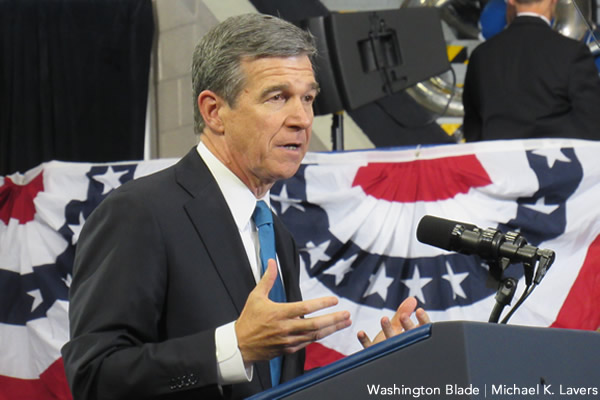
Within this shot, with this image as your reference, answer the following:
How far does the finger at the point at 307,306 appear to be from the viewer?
3.32ft

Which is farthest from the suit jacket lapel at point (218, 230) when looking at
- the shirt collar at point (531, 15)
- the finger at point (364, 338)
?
the shirt collar at point (531, 15)

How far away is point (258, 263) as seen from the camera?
1369mm

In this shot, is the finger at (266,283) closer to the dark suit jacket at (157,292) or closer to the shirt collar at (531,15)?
the dark suit jacket at (157,292)

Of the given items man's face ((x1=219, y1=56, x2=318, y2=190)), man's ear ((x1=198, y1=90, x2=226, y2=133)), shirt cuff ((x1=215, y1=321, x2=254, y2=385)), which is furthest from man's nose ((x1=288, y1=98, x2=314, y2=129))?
shirt cuff ((x1=215, y1=321, x2=254, y2=385))

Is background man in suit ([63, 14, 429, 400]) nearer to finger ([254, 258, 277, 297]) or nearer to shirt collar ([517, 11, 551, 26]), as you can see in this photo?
finger ([254, 258, 277, 297])

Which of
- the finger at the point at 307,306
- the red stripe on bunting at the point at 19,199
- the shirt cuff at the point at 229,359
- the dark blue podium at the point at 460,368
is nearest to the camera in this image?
the dark blue podium at the point at 460,368

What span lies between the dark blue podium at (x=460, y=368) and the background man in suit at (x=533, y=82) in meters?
2.32

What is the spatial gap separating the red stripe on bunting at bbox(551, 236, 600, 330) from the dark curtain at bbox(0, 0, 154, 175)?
101 inches

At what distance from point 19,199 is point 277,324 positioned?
2.03m

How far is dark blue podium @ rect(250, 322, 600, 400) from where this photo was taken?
2.85 feet

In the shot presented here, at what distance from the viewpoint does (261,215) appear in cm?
141

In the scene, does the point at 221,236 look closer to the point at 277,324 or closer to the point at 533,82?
the point at 277,324

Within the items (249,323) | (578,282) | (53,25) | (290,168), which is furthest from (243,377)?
(53,25)

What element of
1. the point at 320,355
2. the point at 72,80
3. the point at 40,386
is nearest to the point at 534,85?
the point at 320,355
